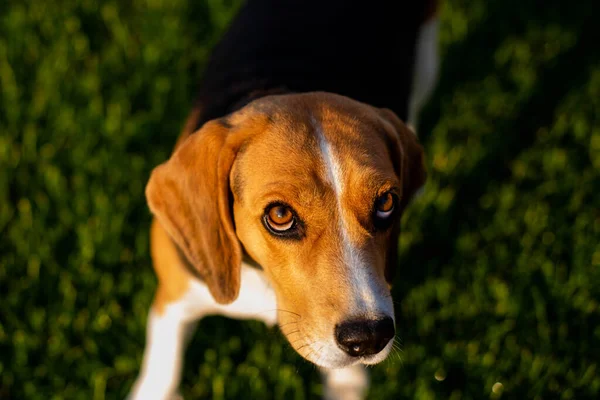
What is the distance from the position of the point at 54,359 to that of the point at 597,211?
4.05m

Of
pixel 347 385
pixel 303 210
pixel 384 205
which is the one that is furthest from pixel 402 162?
pixel 347 385

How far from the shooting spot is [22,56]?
6266 mm

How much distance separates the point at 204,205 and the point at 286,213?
17.5 inches

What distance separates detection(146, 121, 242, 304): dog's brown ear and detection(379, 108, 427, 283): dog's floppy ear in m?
0.79

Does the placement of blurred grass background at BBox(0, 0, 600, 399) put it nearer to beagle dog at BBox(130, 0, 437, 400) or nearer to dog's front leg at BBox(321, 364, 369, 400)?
dog's front leg at BBox(321, 364, 369, 400)

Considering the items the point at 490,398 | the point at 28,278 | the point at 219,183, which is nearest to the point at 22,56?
the point at 28,278

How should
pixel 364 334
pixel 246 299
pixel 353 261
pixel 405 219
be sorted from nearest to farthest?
pixel 364 334 → pixel 353 261 → pixel 246 299 → pixel 405 219

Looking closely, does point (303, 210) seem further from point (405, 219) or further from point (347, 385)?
point (405, 219)

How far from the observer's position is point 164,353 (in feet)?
13.8

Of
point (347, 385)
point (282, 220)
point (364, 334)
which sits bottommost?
point (347, 385)

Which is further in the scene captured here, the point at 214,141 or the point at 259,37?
the point at 259,37

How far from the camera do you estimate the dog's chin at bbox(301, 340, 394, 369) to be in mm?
3209

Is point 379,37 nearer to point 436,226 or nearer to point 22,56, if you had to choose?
point 436,226

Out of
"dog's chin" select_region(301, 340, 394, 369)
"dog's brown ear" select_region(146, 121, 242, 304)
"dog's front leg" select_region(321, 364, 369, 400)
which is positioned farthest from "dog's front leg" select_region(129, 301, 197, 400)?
"dog's chin" select_region(301, 340, 394, 369)
